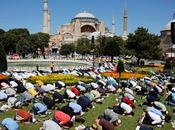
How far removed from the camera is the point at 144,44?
3903 centimetres

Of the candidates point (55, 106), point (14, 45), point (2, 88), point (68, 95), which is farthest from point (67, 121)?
point (14, 45)

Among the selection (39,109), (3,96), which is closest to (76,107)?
(39,109)

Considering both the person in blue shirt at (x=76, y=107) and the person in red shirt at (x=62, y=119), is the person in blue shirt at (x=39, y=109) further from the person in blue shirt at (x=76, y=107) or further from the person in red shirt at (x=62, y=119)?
the person in red shirt at (x=62, y=119)

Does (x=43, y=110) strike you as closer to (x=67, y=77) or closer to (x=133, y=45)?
(x=67, y=77)

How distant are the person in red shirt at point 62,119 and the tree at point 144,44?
29.0 metres

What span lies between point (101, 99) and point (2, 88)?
4.83m

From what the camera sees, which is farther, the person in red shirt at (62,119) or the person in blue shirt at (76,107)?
the person in blue shirt at (76,107)

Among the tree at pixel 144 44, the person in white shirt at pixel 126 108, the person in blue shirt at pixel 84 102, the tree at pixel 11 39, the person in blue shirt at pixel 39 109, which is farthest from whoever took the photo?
the tree at pixel 11 39

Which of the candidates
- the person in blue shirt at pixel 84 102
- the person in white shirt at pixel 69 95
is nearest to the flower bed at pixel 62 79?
the person in white shirt at pixel 69 95

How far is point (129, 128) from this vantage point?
11336mm

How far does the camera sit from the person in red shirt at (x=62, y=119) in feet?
34.8

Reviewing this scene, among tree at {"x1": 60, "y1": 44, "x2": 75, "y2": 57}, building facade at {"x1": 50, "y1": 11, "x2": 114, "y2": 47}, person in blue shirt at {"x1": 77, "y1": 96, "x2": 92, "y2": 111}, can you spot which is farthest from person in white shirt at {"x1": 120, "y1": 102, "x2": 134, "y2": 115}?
building facade at {"x1": 50, "y1": 11, "x2": 114, "y2": 47}

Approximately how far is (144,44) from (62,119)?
2949cm

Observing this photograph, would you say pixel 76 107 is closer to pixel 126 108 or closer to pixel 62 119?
pixel 62 119
